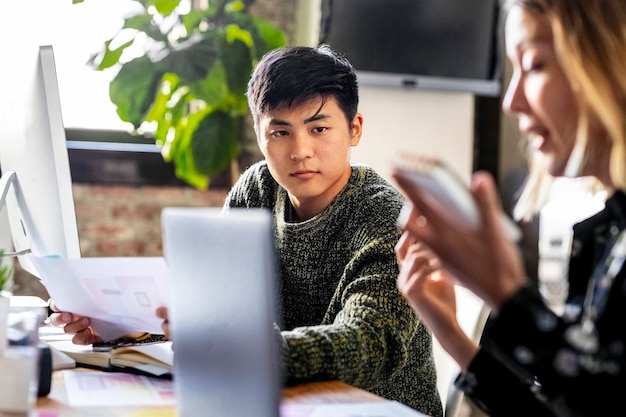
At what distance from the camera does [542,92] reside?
3.16 feet

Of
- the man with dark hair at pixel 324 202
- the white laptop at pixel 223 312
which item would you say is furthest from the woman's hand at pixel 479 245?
the man with dark hair at pixel 324 202

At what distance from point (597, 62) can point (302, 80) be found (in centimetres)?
80

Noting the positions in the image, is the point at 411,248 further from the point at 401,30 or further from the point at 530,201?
the point at 401,30

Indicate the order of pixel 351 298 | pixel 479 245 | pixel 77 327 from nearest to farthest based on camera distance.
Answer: pixel 479 245 < pixel 351 298 < pixel 77 327

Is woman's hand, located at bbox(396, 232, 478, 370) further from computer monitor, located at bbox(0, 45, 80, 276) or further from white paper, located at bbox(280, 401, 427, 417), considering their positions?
computer monitor, located at bbox(0, 45, 80, 276)

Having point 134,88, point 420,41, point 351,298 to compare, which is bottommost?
point 351,298

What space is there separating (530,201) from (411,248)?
184 mm

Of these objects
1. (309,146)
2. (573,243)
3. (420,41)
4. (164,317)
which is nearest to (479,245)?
(573,243)

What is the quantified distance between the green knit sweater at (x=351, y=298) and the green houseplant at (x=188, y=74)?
1.51 m

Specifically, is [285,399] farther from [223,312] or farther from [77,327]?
→ [77,327]

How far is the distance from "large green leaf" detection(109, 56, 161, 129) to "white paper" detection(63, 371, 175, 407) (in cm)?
205

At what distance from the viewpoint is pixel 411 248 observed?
1.19 m

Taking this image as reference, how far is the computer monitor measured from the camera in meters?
1.57

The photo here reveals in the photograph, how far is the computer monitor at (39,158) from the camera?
1567 mm
